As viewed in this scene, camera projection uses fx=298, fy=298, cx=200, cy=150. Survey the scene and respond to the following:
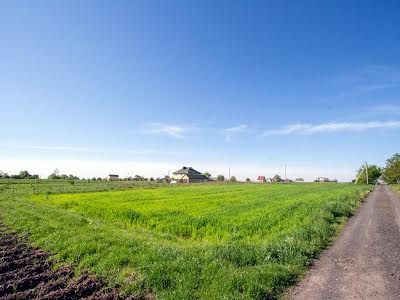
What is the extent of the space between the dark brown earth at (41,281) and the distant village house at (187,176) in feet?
356

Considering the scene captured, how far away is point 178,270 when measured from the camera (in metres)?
8.61

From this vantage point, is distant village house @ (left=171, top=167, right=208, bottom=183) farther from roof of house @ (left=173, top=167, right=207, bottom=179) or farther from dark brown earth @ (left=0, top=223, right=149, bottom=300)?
dark brown earth @ (left=0, top=223, right=149, bottom=300)

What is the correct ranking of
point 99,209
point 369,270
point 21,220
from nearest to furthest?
point 369,270, point 21,220, point 99,209

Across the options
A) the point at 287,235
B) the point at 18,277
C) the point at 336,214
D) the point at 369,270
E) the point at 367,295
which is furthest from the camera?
the point at 336,214

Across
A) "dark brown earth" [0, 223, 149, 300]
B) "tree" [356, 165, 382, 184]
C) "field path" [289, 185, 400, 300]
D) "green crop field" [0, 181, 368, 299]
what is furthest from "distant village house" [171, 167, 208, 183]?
"dark brown earth" [0, 223, 149, 300]

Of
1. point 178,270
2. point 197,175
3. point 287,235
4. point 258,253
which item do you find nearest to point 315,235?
point 287,235

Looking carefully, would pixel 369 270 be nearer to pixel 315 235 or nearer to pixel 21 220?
pixel 315 235

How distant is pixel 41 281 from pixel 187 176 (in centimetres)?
11312

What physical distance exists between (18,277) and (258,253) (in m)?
7.32

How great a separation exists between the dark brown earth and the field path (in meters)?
5.00

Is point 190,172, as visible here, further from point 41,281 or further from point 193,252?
point 41,281

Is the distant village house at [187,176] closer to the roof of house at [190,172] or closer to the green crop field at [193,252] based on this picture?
the roof of house at [190,172]

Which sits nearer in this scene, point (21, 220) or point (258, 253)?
point (258, 253)

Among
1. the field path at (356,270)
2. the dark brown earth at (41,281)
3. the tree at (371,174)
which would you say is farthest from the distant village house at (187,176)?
the dark brown earth at (41,281)
